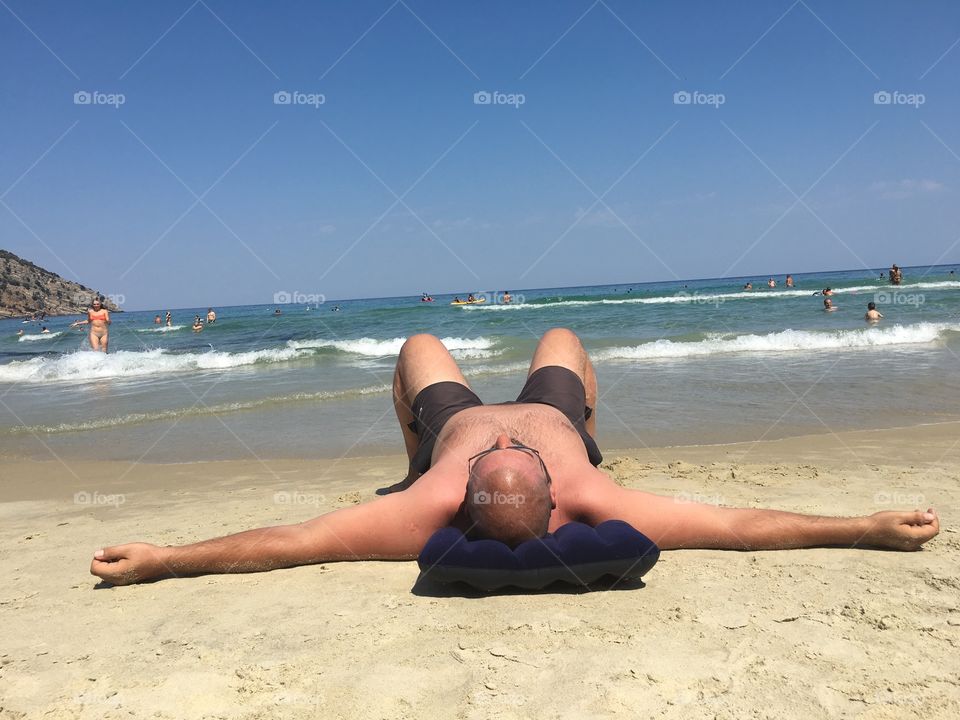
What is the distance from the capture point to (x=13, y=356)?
968 inches

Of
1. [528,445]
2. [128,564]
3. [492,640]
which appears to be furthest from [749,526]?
[128,564]

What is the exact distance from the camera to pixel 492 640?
250 cm

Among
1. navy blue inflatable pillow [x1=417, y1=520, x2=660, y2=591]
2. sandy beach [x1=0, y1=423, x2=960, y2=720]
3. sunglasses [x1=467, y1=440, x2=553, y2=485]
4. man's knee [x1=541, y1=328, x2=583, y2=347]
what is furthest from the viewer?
man's knee [x1=541, y1=328, x2=583, y2=347]

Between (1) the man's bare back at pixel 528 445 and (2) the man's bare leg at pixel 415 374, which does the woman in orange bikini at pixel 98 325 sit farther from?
(1) the man's bare back at pixel 528 445

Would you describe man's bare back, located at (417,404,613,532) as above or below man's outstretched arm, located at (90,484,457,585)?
above

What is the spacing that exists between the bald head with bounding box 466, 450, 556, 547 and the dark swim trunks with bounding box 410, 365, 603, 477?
3.18 feet

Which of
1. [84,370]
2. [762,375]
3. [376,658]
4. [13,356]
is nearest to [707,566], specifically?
Result: [376,658]

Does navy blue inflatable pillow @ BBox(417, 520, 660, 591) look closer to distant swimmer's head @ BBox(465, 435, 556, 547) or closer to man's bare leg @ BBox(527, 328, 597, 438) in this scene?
distant swimmer's head @ BBox(465, 435, 556, 547)

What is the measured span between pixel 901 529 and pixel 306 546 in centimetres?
296

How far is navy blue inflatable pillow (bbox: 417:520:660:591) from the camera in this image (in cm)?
280

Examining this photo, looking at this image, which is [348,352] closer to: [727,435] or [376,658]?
[727,435]

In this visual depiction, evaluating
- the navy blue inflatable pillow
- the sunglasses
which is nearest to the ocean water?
the sunglasses

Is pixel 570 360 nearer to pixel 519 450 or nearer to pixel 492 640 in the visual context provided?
pixel 519 450

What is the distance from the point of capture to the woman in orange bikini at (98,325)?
1780cm
